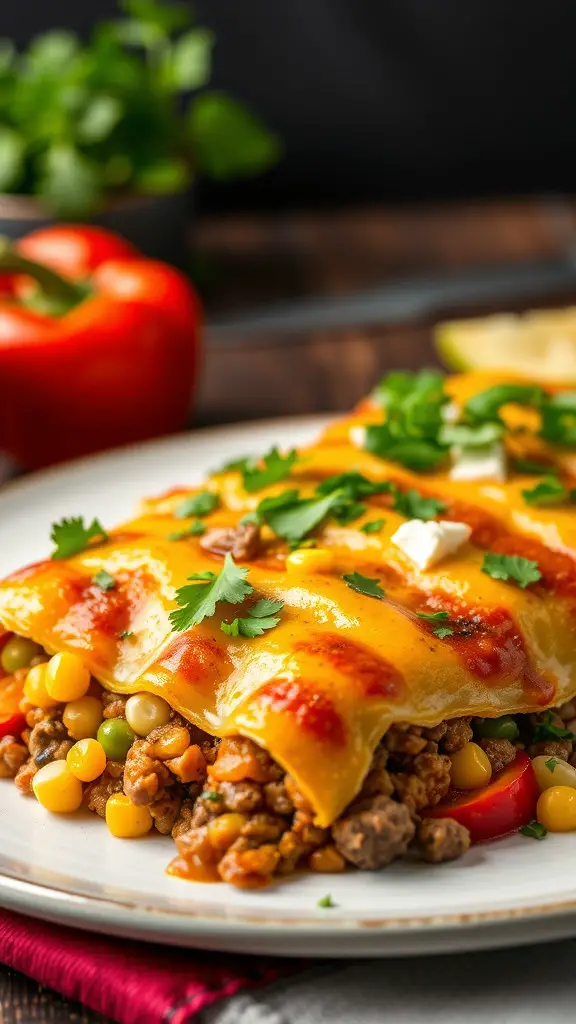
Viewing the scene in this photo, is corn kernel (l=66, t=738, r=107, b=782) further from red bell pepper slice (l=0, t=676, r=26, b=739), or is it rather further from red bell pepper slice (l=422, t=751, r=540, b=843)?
red bell pepper slice (l=422, t=751, r=540, b=843)

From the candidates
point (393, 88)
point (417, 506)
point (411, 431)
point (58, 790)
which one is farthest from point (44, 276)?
point (393, 88)

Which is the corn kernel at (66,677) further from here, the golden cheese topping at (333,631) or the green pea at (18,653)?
the green pea at (18,653)

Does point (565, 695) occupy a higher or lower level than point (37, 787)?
higher

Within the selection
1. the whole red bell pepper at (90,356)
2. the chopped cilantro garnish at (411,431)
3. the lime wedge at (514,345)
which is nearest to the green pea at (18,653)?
the chopped cilantro garnish at (411,431)

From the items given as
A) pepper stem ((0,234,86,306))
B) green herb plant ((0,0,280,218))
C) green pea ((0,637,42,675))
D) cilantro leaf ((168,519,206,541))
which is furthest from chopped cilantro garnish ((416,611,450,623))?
green herb plant ((0,0,280,218))

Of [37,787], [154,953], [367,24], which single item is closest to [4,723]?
[37,787]

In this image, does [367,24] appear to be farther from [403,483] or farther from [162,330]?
[403,483]
